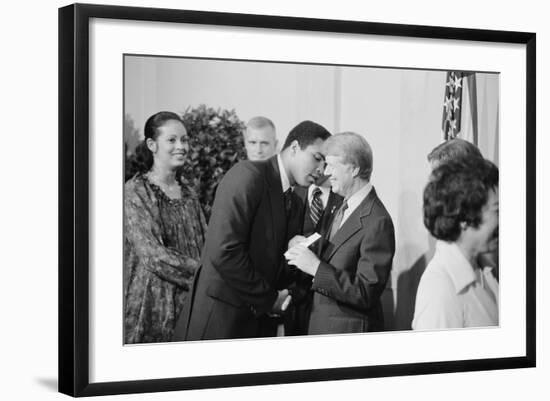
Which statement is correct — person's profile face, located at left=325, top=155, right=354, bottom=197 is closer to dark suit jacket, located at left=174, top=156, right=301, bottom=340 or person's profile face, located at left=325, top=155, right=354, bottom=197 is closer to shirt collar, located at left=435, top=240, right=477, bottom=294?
dark suit jacket, located at left=174, top=156, right=301, bottom=340

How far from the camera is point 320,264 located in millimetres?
4035

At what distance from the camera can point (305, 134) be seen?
4.02 m

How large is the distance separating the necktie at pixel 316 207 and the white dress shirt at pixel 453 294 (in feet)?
1.53

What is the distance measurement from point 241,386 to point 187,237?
1.68 feet

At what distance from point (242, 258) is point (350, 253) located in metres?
0.38

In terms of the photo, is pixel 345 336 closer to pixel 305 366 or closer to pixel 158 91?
pixel 305 366

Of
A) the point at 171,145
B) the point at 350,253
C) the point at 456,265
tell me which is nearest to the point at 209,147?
the point at 171,145

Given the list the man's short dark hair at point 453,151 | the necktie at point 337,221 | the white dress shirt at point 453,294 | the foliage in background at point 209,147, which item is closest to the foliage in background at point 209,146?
the foliage in background at point 209,147

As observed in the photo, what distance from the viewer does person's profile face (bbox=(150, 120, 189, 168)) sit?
3.83m

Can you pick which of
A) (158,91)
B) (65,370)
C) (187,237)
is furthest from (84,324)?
(158,91)

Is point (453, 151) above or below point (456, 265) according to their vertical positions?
above

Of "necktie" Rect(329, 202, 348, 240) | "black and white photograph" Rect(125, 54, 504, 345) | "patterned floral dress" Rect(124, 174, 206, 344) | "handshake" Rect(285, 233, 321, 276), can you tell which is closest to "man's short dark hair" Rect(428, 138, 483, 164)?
"black and white photograph" Rect(125, 54, 504, 345)

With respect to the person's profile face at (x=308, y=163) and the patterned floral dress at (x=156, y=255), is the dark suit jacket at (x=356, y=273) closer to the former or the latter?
the person's profile face at (x=308, y=163)

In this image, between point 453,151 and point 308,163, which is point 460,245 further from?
point 308,163
